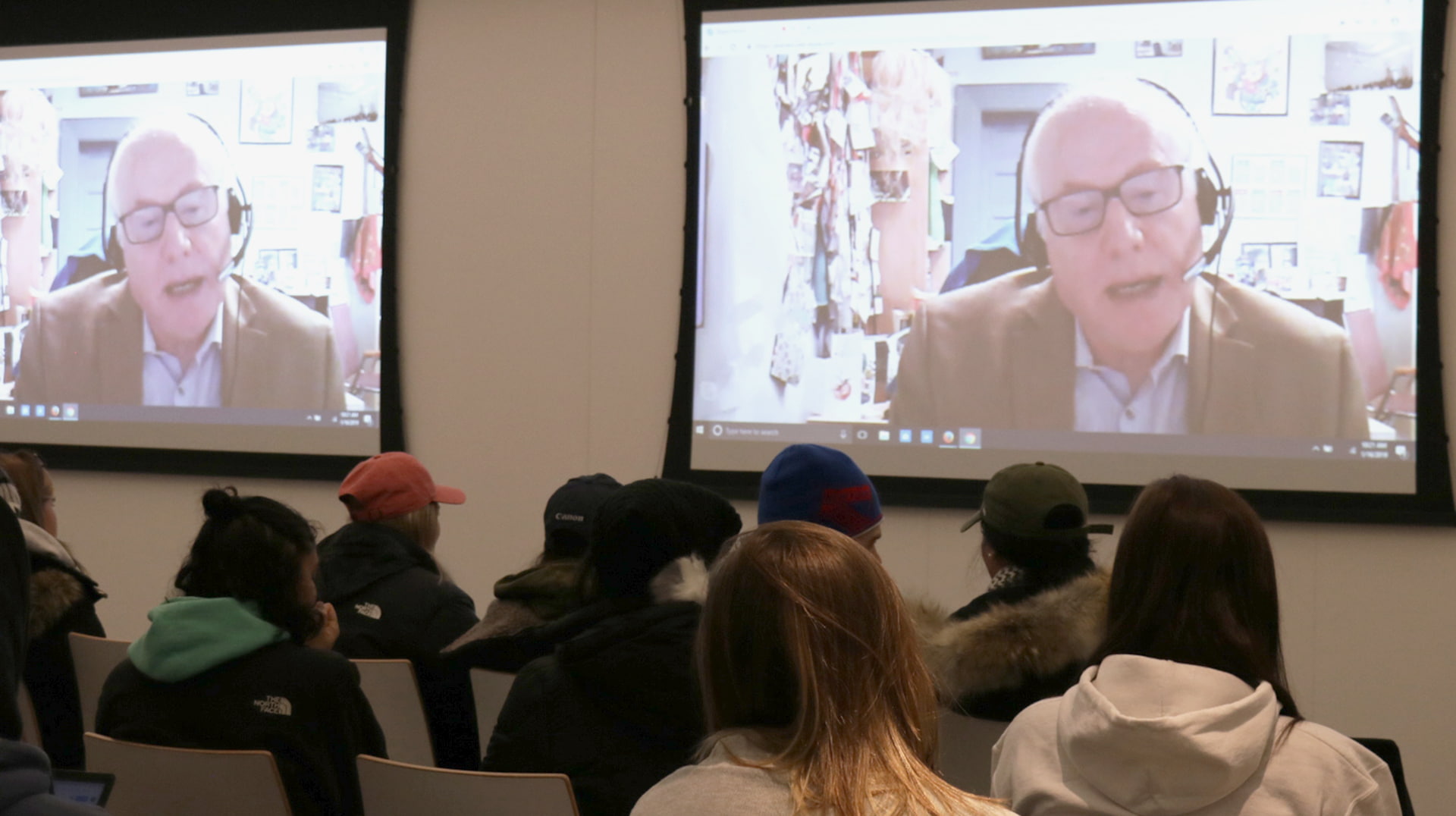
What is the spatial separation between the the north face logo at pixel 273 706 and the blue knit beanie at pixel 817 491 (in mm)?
987

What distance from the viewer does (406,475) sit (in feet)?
10.0

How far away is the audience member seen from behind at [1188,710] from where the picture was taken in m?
1.48

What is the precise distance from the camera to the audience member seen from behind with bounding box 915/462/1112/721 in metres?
2.17

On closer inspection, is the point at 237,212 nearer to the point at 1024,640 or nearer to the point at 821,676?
the point at 1024,640

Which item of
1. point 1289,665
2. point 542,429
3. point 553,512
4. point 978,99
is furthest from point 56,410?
point 1289,665

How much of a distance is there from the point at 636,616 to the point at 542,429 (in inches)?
119

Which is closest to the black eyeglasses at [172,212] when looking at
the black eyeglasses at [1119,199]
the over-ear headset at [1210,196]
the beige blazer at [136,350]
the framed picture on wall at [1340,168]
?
the beige blazer at [136,350]

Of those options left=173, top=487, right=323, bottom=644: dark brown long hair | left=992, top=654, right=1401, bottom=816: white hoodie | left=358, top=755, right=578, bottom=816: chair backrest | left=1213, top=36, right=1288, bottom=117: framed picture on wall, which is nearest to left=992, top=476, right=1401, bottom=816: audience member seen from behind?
left=992, top=654, right=1401, bottom=816: white hoodie

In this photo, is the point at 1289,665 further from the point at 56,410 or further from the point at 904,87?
the point at 56,410

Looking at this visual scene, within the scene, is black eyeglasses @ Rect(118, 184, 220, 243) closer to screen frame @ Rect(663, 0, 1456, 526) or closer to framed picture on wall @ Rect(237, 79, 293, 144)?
framed picture on wall @ Rect(237, 79, 293, 144)

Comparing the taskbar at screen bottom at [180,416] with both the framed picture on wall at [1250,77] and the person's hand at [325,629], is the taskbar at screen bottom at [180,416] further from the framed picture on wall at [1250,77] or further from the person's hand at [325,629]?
the framed picture on wall at [1250,77]

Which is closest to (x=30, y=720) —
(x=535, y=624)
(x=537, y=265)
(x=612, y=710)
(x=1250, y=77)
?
(x=535, y=624)

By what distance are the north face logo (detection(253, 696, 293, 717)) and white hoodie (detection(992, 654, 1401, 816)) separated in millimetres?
1222

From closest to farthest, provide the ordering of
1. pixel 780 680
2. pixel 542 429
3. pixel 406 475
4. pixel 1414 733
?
pixel 780 680, pixel 406 475, pixel 1414 733, pixel 542 429
